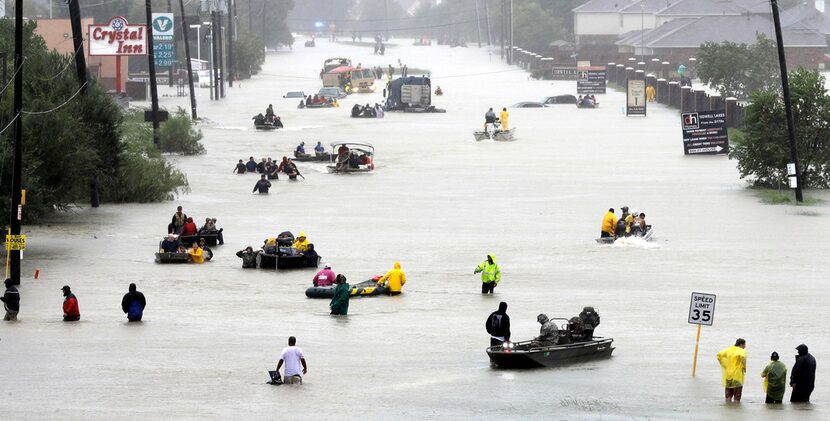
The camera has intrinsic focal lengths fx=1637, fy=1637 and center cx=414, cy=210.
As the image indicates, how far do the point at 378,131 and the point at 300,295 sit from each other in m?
53.7

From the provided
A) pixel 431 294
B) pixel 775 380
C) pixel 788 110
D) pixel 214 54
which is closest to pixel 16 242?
pixel 431 294

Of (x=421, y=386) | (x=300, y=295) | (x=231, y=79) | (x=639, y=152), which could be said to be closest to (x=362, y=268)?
(x=300, y=295)

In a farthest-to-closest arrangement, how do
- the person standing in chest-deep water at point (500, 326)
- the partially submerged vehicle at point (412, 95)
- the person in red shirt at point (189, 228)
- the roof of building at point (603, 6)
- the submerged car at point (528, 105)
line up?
the roof of building at point (603, 6) → the submerged car at point (528, 105) → the partially submerged vehicle at point (412, 95) → the person in red shirt at point (189, 228) → the person standing in chest-deep water at point (500, 326)

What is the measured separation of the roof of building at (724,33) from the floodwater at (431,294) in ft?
252

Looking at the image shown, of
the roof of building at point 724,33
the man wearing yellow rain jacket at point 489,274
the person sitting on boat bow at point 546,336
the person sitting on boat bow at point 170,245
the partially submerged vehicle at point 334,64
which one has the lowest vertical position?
the person sitting on boat bow at point 546,336

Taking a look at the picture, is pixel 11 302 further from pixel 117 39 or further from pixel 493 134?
pixel 117 39

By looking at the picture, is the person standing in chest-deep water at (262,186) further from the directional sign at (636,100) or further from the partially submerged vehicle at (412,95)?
the partially submerged vehicle at (412,95)

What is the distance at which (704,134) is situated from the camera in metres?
73.3

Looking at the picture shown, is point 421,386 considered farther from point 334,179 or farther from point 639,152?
point 639,152

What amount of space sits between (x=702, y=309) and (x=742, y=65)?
87.4 m

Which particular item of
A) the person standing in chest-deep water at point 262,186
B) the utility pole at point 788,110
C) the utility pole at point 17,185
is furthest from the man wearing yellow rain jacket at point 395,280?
the person standing in chest-deep water at point 262,186

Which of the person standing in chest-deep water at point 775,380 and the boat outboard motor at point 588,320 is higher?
the boat outboard motor at point 588,320

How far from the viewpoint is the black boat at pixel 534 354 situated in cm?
2641

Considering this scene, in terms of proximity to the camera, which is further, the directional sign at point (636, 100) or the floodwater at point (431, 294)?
the directional sign at point (636, 100)
